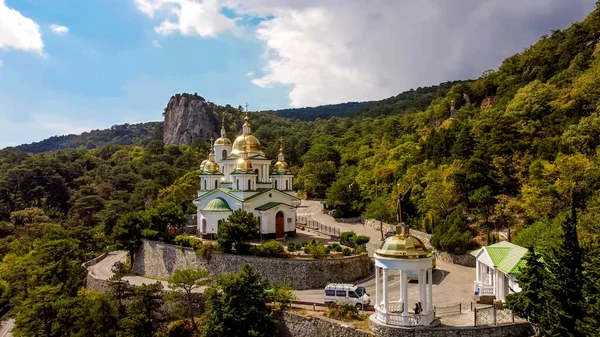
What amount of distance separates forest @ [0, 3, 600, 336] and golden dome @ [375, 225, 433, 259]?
4.44 metres

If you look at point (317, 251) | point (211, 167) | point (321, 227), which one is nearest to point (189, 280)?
point (317, 251)

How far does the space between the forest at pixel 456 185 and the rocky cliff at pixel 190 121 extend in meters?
41.5

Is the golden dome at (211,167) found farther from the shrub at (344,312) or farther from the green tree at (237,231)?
the shrub at (344,312)

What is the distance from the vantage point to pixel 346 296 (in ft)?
76.8

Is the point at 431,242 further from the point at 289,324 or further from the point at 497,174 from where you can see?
the point at 289,324

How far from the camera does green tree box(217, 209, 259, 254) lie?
29.6m

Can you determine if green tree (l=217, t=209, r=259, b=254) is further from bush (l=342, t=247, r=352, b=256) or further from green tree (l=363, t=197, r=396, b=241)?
green tree (l=363, t=197, r=396, b=241)

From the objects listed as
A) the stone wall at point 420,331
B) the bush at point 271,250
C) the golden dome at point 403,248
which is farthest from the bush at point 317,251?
the golden dome at point 403,248

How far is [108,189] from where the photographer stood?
6375 centimetres

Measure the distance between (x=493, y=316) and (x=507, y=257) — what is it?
180 inches

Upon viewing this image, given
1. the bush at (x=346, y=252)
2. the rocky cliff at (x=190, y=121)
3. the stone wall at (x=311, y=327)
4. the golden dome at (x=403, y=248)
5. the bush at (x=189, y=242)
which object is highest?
the rocky cliff at (x=190, y=121)

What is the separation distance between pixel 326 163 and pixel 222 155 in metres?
28.0

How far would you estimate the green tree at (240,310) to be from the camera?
21.0 metres

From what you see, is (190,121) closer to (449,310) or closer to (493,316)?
(449,310)
